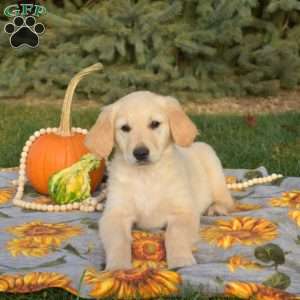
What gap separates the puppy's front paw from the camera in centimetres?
Answer: 294

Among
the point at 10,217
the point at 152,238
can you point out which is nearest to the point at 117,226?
the point at 152,238

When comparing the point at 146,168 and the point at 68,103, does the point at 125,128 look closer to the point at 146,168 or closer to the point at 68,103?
the point at 146,168

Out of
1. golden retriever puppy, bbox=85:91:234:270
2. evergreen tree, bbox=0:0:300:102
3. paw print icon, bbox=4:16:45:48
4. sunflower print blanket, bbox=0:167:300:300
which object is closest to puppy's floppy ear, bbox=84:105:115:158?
golden retriever puppy, bbox=85:91:234:270

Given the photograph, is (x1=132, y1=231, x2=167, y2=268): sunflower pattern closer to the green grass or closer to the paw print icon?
the green grass

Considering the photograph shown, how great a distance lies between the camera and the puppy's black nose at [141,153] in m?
3.21

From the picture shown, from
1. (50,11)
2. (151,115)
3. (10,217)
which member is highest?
(50,11)

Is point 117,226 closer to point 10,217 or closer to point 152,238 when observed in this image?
point 152,238

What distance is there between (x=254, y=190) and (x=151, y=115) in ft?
4.30

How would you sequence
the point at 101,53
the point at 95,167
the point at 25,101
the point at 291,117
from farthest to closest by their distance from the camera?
the point at 25,101
the point at 101,53
the point at 291,117
the point at 95,167

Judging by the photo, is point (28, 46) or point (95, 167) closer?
point (95, 167)

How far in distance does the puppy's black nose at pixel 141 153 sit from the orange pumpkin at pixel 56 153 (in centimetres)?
102

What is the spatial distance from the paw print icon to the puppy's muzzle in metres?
4.60

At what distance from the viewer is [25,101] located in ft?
26.4

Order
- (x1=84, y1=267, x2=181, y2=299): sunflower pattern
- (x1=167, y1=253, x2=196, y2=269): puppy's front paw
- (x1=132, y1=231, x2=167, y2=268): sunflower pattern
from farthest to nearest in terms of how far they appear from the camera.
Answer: (x1=132, y1=231, x2=167, y2=268): sunflower pattern
(x1=167, y1=253, x2=196, y2=269): puppy's front paw
(x1=84, y1=267, x2=181, y2=299): sunflower pattern
